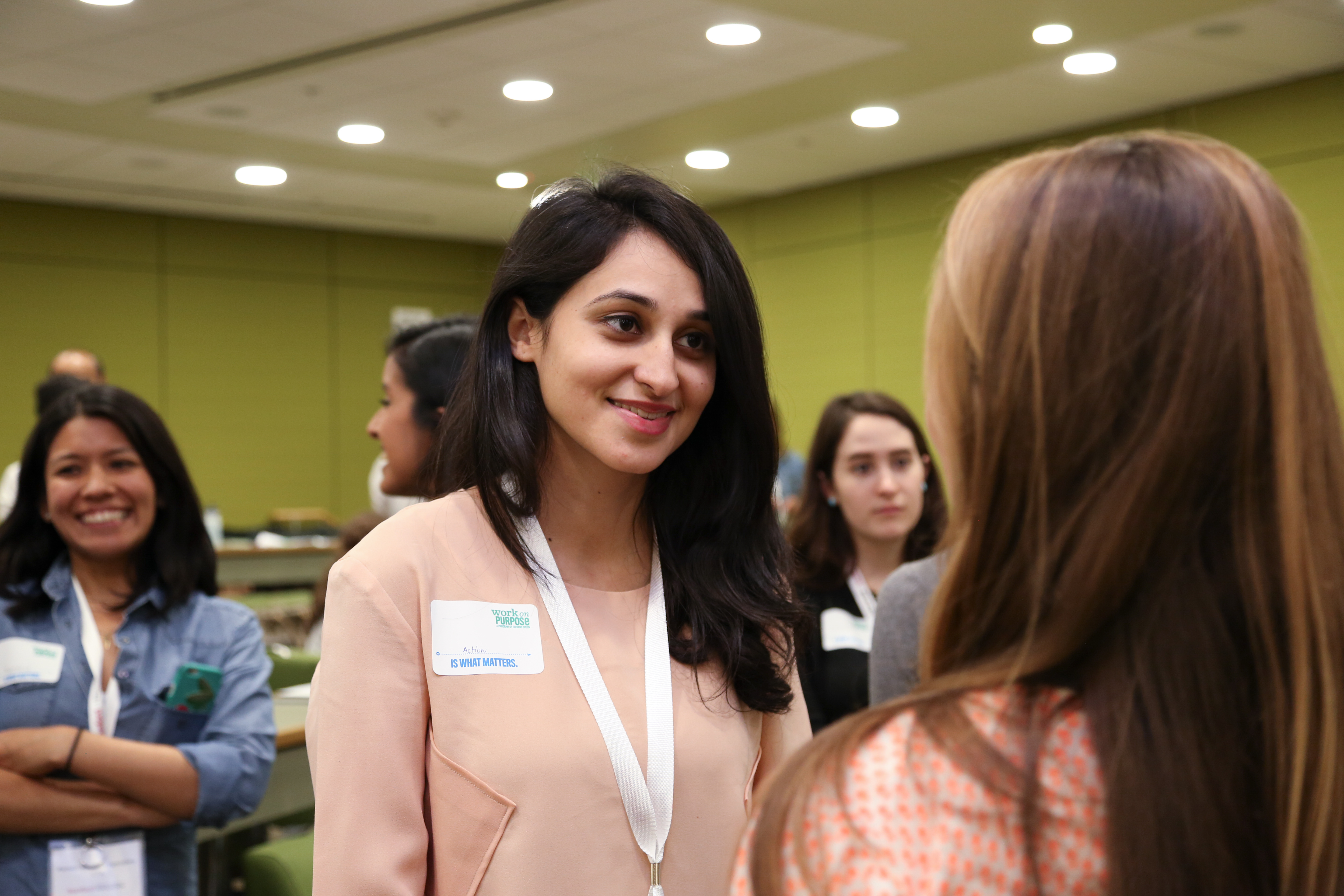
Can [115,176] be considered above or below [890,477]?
above

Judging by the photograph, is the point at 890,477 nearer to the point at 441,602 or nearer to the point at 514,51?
the point at 441,602

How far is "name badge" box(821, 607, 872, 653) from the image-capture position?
3.19 metres

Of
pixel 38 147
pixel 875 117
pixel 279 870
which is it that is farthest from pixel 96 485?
pixel 38 147

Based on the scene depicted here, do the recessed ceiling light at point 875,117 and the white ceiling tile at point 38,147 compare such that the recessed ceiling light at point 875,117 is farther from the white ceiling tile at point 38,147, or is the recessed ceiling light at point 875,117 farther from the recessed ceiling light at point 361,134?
the white ceiling tile at point 38,147

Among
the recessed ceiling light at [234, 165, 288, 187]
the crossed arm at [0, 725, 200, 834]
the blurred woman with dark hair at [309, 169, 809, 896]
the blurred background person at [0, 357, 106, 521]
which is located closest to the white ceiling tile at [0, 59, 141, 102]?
the blurred background person at [0, 357, 106, 521]

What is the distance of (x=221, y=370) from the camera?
36.6 ft

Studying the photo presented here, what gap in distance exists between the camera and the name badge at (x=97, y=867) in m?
2.27

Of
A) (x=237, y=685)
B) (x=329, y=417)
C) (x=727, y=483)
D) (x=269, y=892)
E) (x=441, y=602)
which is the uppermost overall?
(x=329, y=417)

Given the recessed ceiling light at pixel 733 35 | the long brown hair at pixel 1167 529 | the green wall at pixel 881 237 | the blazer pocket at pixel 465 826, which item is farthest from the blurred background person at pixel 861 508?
the green wall at pixel 881 237

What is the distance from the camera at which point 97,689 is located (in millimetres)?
2420

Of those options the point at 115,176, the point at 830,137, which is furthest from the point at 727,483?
the point at 115,176

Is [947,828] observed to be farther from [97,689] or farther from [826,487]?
[826,487]

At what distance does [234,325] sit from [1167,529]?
1145 centimetres

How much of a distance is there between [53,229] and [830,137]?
6.78 m
